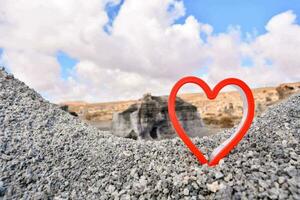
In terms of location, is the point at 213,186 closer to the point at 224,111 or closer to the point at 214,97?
the point at 214,97

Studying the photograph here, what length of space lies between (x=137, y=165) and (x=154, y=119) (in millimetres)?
8444

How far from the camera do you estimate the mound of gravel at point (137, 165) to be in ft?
11.3

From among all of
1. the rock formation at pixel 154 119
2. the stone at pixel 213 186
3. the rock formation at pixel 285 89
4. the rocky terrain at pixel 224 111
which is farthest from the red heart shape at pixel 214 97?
the rock formation at pixel 285 89

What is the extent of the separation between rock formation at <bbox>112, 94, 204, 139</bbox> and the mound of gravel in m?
6.62

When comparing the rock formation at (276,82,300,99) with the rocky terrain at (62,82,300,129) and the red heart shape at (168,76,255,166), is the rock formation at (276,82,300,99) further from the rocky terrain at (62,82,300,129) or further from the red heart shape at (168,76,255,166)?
the red heart shape at (168,76,255,166)

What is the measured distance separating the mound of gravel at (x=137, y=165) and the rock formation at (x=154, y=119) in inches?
261

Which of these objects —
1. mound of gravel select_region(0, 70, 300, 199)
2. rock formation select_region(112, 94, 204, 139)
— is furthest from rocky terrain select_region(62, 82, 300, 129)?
mound of gravel select_region(0, 70, 300, 199)

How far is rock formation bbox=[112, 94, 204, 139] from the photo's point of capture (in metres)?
12.8

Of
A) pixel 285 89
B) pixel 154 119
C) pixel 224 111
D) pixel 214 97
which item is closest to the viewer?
pixel 214 97

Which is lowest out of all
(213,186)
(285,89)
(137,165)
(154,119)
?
(213,186)

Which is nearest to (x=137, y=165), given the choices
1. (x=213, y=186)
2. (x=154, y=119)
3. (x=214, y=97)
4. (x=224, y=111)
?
(x=213, y=186)

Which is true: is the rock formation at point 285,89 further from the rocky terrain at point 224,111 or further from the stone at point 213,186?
the stone at point 213,186

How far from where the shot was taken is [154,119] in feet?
42.0

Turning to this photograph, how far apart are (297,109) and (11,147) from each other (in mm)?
5473
